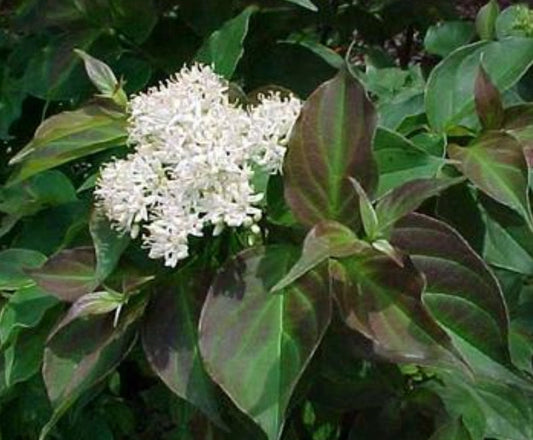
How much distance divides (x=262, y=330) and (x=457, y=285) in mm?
205

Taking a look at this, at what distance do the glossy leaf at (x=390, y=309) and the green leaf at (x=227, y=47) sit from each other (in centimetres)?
36

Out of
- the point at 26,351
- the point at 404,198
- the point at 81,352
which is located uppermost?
the point at 404,198

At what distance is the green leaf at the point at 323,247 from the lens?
1110 mm

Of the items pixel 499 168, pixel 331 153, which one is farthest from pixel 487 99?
pixel 331 153

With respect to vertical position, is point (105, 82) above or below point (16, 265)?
above

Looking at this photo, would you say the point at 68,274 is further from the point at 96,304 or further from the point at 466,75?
the point at 466,75

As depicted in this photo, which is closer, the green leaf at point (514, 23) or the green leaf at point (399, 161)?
the green leaf at point (399, 161)

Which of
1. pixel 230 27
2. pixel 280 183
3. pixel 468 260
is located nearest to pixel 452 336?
pixel 468 260

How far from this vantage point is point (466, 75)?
4.79ft

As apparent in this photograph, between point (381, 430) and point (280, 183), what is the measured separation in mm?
385

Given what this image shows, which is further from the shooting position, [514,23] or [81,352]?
[514,23]

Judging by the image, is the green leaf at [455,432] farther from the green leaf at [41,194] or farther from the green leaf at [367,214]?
the green leaf at [41,194]

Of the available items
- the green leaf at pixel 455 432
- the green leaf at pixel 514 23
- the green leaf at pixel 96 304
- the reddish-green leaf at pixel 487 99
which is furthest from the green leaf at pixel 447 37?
the green leaf at pixel 96 304

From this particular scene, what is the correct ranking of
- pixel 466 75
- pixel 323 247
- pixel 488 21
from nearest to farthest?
pixel 323 247
pixel 466 75
pixel 488 21
